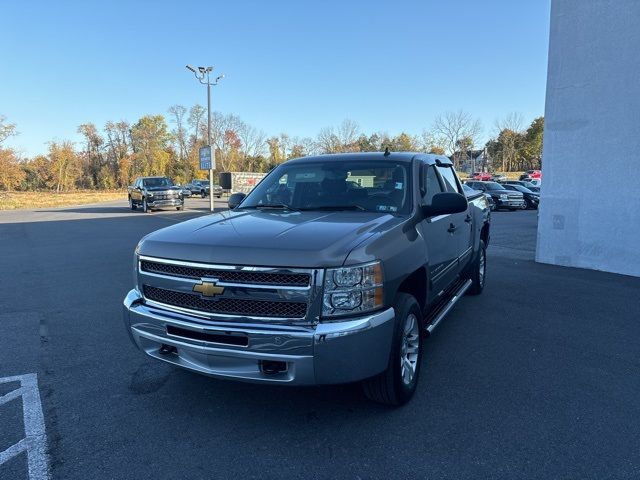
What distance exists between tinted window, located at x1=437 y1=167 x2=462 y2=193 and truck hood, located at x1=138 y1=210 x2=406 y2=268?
1743 mm

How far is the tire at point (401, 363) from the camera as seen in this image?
3.00 m

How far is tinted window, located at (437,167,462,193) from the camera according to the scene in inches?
196

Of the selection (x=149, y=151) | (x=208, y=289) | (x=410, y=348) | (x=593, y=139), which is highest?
(x=149, y=151)

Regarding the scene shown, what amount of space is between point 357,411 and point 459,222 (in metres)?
2.56

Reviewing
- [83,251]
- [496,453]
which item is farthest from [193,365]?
[83,251]

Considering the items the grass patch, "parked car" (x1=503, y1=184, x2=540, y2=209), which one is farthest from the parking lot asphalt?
the grass patch

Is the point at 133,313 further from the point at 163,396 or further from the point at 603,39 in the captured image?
the point at 603,39

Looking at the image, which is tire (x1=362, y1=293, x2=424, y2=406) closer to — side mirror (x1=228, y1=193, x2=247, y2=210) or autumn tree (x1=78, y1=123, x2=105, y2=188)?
side mirror (x1=228, y1=193, x2=247, y2=210)

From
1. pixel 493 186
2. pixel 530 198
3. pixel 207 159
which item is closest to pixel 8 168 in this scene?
pixel 207 159

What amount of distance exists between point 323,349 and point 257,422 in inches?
35.9

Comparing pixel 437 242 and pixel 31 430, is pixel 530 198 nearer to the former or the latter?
pixel 437 242

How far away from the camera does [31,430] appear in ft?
9.89

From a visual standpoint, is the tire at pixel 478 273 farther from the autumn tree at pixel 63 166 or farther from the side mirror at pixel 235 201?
the autumn tree at pixel 63 166

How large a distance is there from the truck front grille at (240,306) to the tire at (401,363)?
2.34ft
